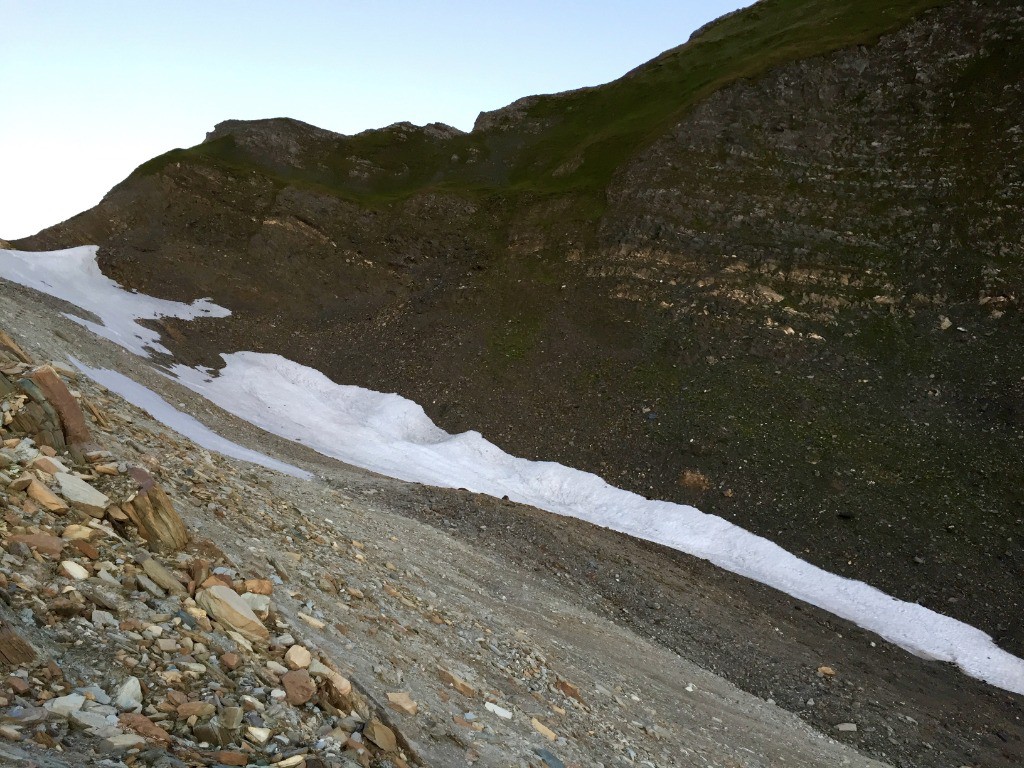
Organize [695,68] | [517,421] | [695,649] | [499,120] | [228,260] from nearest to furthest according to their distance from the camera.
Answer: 1. [695,649]
2. [517,421]
3. [228,260]
4. [695,68]
5. [499,120]

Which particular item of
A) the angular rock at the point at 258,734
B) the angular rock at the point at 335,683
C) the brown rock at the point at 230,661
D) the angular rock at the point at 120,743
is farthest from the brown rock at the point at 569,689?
the angular rock at the point at 120,743

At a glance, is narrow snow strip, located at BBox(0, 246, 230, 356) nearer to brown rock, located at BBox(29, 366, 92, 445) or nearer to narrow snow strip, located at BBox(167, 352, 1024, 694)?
narrow snow strip, located at BBox(167, 352, 1024, 694)

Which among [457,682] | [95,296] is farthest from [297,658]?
[95,296]

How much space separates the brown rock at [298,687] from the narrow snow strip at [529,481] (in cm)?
2635

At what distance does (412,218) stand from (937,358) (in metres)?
41.8

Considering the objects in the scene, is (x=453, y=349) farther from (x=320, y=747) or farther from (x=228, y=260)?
(x=320, y=747)

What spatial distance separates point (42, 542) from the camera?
7.22 meters

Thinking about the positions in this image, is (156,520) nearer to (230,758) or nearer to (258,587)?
(258,587)

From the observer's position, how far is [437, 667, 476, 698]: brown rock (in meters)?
9.44

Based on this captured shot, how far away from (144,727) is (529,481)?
33.1 metres

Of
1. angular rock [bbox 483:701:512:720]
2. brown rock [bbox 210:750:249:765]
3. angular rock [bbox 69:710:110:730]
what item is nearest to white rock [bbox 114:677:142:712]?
angular rock [bbox 69:710:110:730]

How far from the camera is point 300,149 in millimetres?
75188

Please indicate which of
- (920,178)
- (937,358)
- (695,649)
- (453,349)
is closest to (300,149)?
(453,349)

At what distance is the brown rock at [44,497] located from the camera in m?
7.98
